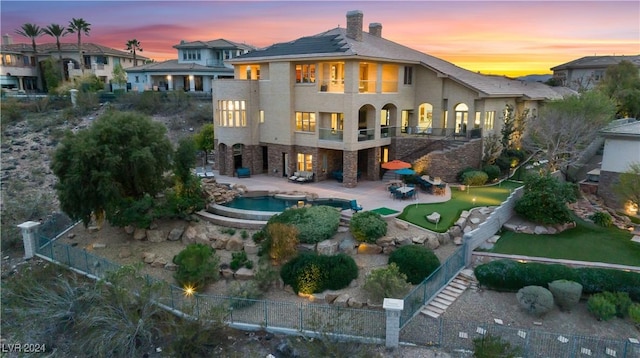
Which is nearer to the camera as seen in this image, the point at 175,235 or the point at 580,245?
the point at 580,245

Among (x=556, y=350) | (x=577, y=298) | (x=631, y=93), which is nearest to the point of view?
(x=556, y=350)

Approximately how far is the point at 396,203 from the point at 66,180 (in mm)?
17363

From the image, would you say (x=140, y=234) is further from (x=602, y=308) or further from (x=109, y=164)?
(x=602, y=308)

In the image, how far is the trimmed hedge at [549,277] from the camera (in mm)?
17141

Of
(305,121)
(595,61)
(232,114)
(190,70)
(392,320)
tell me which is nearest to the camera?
(392,320)

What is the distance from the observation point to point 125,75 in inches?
2530

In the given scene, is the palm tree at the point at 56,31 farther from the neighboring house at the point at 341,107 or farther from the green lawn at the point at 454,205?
the green lawn at the point at 454,205

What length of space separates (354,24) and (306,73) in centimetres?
498

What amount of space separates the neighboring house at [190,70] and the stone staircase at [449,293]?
4887 cm

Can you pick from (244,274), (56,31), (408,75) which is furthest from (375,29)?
(56,31)

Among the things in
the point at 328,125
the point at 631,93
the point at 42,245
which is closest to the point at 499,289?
the point at 328,125

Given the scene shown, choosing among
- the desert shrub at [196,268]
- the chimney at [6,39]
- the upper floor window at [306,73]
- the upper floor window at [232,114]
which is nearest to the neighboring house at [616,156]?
the upper floor window at [306,73]

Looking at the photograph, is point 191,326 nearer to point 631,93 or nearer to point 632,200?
point 632,200

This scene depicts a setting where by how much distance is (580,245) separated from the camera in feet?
69.7
